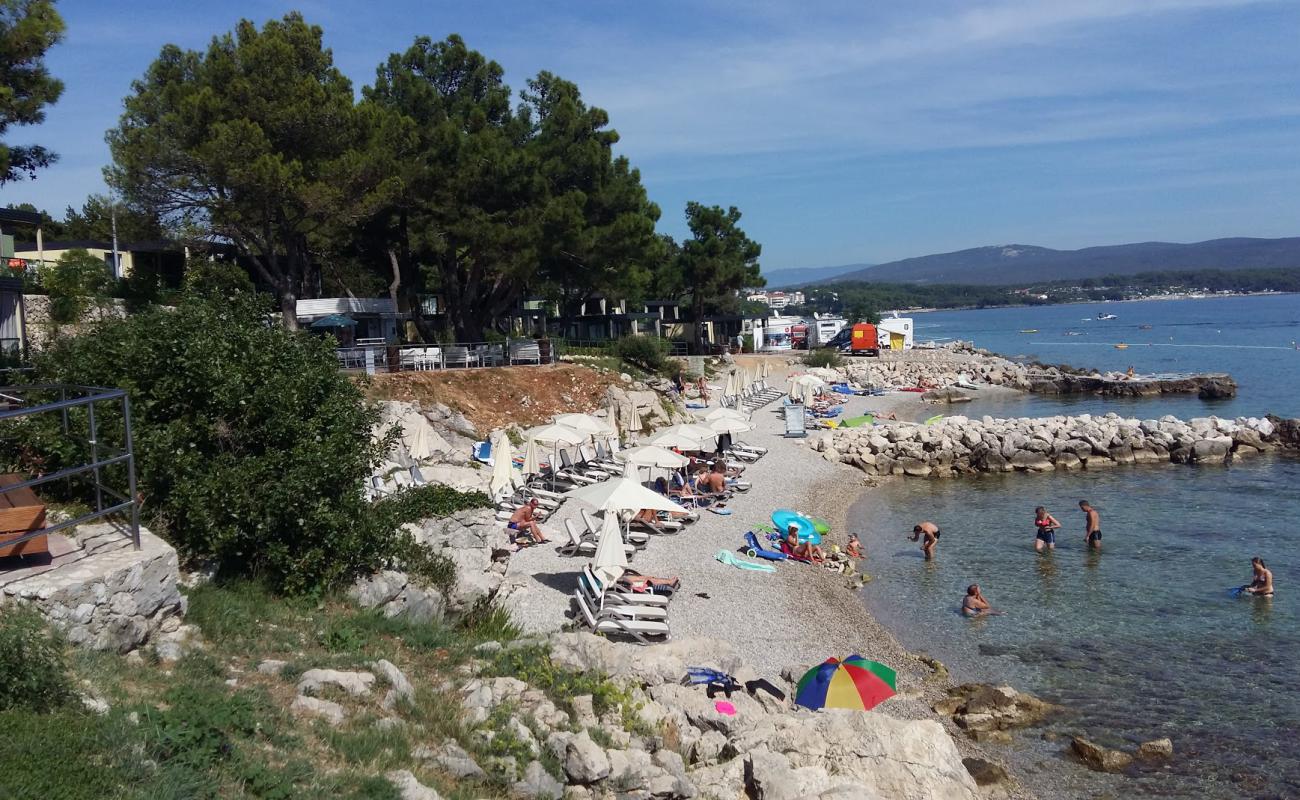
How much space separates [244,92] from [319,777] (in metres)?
23.3

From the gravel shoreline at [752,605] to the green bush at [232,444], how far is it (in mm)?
3122

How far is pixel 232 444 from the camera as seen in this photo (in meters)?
10.3

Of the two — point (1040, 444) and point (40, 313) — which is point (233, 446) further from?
point (1040, 444)

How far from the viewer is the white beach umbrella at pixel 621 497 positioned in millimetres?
15672

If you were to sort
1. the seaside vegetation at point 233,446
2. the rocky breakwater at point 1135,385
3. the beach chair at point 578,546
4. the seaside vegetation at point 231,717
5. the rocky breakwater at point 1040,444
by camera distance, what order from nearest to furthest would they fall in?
the seaside vegetation at point 231,717, the seaside vegetation at point 233,446, the beach chair at point 578,546, the rocky breakwater at point 1040,444, the rocky breakwater at point 1135,385

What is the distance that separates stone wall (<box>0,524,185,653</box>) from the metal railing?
213 millimetres

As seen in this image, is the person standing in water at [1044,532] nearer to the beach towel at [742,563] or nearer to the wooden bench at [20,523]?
the beach towel at [742,563]

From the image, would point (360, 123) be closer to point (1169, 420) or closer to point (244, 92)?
point (244, 92)

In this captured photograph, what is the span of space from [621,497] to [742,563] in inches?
111

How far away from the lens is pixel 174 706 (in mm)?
6410

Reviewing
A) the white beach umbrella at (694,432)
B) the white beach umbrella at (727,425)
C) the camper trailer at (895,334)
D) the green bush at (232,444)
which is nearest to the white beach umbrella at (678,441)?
the white beach umbrella at (694,432)

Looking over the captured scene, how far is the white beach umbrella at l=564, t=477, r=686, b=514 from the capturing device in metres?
15.7

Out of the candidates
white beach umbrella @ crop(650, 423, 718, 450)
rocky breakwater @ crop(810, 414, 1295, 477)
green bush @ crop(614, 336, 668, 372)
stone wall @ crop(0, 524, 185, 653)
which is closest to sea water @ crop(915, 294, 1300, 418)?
rocky breakwater @ crop(810, 414, 1295, 477)

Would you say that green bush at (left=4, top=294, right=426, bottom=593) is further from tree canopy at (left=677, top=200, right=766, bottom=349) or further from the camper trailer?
the camper trailer
